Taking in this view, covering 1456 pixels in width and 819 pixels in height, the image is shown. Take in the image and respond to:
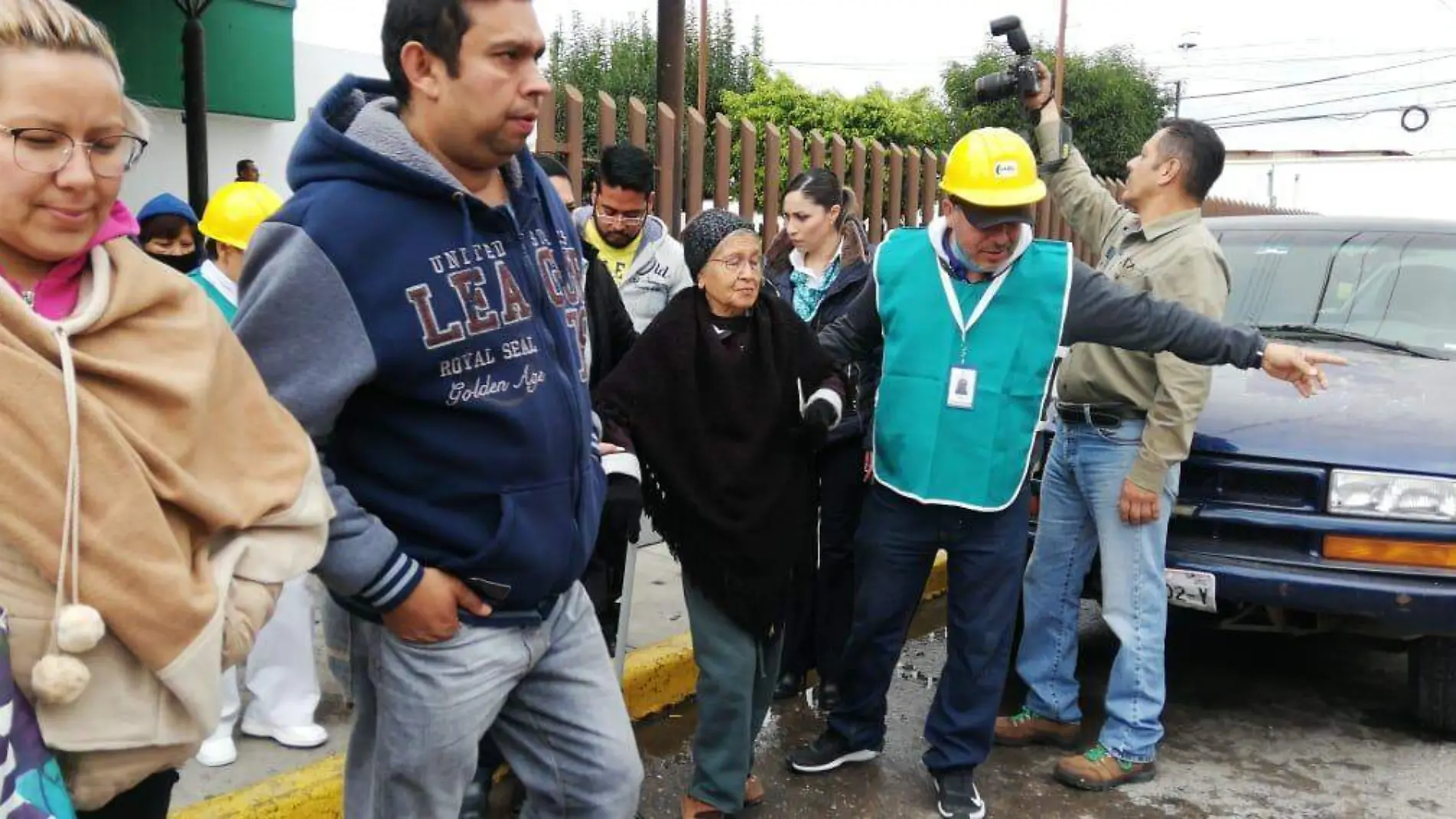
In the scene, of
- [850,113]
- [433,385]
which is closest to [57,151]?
[433,385]

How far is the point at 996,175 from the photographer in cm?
334

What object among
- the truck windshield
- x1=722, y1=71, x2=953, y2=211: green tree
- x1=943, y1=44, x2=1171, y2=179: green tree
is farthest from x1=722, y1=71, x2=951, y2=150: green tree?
the truck windshield

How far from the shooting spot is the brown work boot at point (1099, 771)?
3.82 metres

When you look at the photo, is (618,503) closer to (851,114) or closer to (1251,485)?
(1251,485)

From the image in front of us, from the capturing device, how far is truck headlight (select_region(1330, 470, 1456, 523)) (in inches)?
149

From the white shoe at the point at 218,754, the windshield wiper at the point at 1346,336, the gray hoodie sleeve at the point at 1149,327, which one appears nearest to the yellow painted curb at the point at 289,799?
the white shoe at the point at 218,754

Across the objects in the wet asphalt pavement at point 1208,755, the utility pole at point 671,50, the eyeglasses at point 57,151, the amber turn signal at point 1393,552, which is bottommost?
the wet asphalt pavement at point 1208,755

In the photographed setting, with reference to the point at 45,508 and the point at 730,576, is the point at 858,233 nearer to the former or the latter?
the point at 730,576

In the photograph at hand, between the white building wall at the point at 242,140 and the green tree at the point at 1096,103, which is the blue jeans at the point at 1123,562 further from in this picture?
the green tree at the point at 1096,103

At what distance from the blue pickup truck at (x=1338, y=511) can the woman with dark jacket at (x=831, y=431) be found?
113 cm

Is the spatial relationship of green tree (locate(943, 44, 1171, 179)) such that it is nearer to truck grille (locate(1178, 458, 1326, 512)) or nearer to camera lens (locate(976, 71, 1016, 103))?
camera lens (locate(976, 71, 1016, 103))

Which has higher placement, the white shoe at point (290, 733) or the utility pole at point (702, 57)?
the utility pole at point (702, 57)

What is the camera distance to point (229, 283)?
371cm

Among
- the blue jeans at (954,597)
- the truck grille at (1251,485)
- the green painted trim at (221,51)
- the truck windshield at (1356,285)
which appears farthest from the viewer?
the green painted trim at (221,51)
